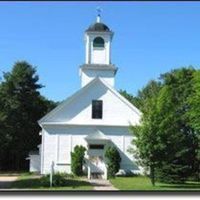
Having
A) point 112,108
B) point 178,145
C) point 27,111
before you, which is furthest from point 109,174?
point 27,111

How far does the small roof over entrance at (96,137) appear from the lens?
36.7m

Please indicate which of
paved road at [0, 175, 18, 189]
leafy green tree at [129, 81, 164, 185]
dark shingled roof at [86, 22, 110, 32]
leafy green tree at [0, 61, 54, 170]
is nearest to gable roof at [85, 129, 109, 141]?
paved road at [0, 175, 18, 189]

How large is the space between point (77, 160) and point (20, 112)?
483 inches

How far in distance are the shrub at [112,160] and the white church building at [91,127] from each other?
0.40m

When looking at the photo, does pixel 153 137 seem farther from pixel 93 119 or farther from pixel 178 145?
pixel 93 119

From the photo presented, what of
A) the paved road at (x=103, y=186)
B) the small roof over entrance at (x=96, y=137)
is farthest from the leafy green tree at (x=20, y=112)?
the paved road at (x=103, y=186)

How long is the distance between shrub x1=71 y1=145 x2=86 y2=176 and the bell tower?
5.68m

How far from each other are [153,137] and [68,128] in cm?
974

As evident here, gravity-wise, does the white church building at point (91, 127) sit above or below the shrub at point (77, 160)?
above

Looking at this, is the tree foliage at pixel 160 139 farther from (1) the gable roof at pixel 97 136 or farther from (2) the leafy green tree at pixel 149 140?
(1) the gable roof at pixel 97 136

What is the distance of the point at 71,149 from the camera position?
3691cm

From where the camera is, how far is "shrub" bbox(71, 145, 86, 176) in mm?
35969

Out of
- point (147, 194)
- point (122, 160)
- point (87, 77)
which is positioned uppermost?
point (87, 77)

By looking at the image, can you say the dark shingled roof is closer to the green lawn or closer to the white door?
the white door
